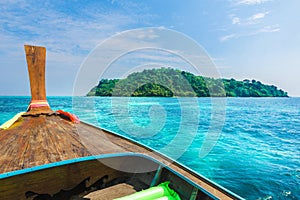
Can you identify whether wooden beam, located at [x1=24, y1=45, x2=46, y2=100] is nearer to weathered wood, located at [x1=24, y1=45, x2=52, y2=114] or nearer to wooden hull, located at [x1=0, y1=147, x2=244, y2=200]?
weathered wood, located at [x1=24, y1=45, x2=52, y2=114]

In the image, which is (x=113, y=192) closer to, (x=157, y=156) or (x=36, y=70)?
(x=157, y=156)

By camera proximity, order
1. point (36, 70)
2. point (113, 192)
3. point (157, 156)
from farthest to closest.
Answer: point (36, 70), point (157, 156), point (113, 192)

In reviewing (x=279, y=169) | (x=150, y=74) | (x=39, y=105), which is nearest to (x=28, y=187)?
(x=39, y=105)

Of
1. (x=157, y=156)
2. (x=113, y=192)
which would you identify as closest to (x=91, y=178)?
(x=113, y=192)

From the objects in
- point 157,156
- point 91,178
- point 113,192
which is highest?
point 157,156

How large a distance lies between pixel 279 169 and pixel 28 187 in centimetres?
873

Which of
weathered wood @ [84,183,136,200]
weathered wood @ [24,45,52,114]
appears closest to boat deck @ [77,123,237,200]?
weathered wood @ [84,183,136,200]

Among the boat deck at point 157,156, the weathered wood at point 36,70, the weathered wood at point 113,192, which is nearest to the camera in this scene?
the boat deck at point 157,156

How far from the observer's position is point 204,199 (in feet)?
7.59

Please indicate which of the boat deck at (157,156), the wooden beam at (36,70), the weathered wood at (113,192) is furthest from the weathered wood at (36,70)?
the weathered wood at (113,192)

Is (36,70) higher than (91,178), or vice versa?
(36,70)

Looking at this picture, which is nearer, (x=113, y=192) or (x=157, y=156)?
(x=113, y=192)

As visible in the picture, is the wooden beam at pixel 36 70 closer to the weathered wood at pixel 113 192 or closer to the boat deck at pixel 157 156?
the boat deck at pixel 157 156

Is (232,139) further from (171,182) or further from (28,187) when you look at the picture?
(28,187)
